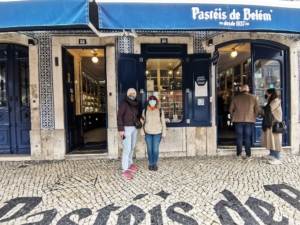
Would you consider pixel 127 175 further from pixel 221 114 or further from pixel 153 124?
pixel 221 114

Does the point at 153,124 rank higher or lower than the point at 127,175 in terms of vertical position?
higher

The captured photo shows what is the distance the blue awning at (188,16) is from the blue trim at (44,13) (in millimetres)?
282

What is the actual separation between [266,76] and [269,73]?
0.12 metres

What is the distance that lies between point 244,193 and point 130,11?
10.4 ft

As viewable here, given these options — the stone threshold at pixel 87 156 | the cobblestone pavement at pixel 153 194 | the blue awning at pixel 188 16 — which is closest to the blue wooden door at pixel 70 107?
the stone threshold at pixel 87 156

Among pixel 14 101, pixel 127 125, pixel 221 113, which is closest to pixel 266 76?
pixel 221 113

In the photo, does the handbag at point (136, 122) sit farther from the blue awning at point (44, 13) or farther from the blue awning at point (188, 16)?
the blue awning at point (44, 13)

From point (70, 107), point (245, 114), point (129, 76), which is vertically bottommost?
point (245, 114)

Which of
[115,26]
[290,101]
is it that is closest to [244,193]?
[115,26]

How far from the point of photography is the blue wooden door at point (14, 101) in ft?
16.3

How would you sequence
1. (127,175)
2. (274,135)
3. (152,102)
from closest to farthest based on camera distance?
(127,175), (152,102), (274,135)

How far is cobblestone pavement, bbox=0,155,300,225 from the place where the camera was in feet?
8.07

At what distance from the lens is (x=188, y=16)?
294cm

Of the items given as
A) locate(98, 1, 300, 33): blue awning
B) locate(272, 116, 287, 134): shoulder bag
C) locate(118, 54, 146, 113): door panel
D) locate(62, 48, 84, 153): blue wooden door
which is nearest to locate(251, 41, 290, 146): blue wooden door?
locate(272, 116, 287, 134): shoulder bag
